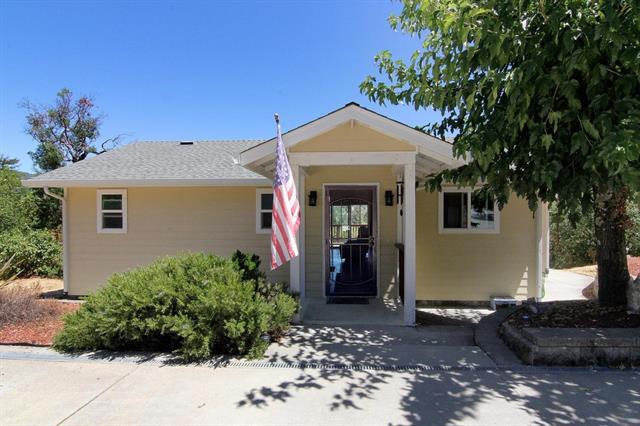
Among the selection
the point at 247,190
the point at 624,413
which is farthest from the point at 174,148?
the point at 624,413

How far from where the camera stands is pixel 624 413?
3.17m

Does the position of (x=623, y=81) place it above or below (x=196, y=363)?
above

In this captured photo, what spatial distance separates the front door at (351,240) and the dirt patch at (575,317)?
3.11 meters

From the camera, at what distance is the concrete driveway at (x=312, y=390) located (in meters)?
3.16

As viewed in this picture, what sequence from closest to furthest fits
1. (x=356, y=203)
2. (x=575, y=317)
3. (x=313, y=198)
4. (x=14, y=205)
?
(x=575, y=317) < (x=313, y=198) < (x=356, y=203) < (x=14, y=205)

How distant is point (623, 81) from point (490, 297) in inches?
203

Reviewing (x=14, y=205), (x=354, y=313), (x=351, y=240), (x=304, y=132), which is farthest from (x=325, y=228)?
(x=14, y=205)

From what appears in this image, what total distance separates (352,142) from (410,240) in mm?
1752

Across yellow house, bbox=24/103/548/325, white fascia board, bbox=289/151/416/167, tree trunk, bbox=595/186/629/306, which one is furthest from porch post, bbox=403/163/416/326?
tree trunk, bbox=595/186/629/306

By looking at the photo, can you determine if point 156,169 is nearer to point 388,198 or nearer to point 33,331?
point 33,331

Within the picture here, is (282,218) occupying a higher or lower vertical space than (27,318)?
higher

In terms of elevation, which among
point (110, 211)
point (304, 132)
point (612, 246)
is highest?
point (304, 132)

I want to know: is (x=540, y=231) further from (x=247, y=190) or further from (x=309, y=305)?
(x=247, y=190)

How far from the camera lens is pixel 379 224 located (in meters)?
7.94
